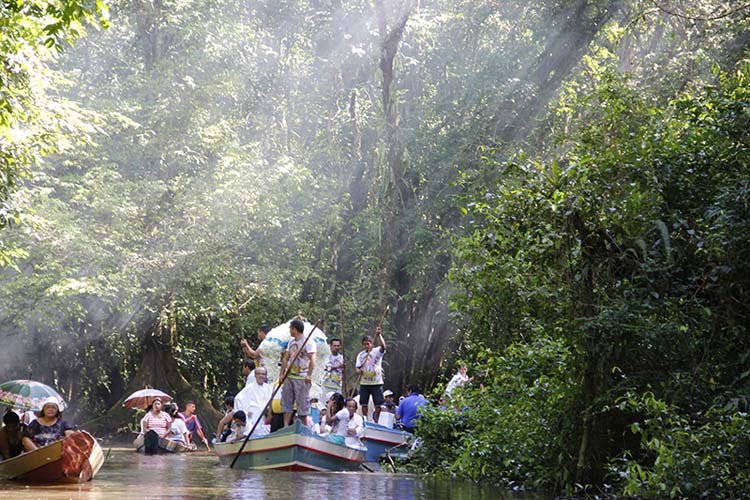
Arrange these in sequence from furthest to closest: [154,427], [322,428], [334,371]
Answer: [154,427] < [334,371] < [322,428]

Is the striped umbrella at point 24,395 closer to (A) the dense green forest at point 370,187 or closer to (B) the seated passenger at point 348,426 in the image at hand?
(A) the dense green forest at point 370,187

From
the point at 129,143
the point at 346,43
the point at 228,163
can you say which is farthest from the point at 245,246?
the point at 346,43

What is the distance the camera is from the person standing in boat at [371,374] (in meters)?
19.8

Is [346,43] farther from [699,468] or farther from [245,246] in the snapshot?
[699,468]

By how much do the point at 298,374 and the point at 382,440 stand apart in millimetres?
3121

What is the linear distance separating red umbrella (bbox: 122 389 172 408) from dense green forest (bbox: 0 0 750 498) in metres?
2.37

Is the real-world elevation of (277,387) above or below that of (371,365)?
below

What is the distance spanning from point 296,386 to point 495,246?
5.89 m

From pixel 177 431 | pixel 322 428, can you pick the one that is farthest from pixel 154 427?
pixel 322 428

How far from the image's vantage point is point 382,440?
18.4 metres

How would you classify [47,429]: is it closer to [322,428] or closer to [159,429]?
[322,428]

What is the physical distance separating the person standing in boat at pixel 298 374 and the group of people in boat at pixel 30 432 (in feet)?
11.1

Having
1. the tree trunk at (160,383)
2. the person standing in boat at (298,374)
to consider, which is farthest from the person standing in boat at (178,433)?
the person standing in boat at (298,374)

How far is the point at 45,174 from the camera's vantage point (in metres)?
26.2
